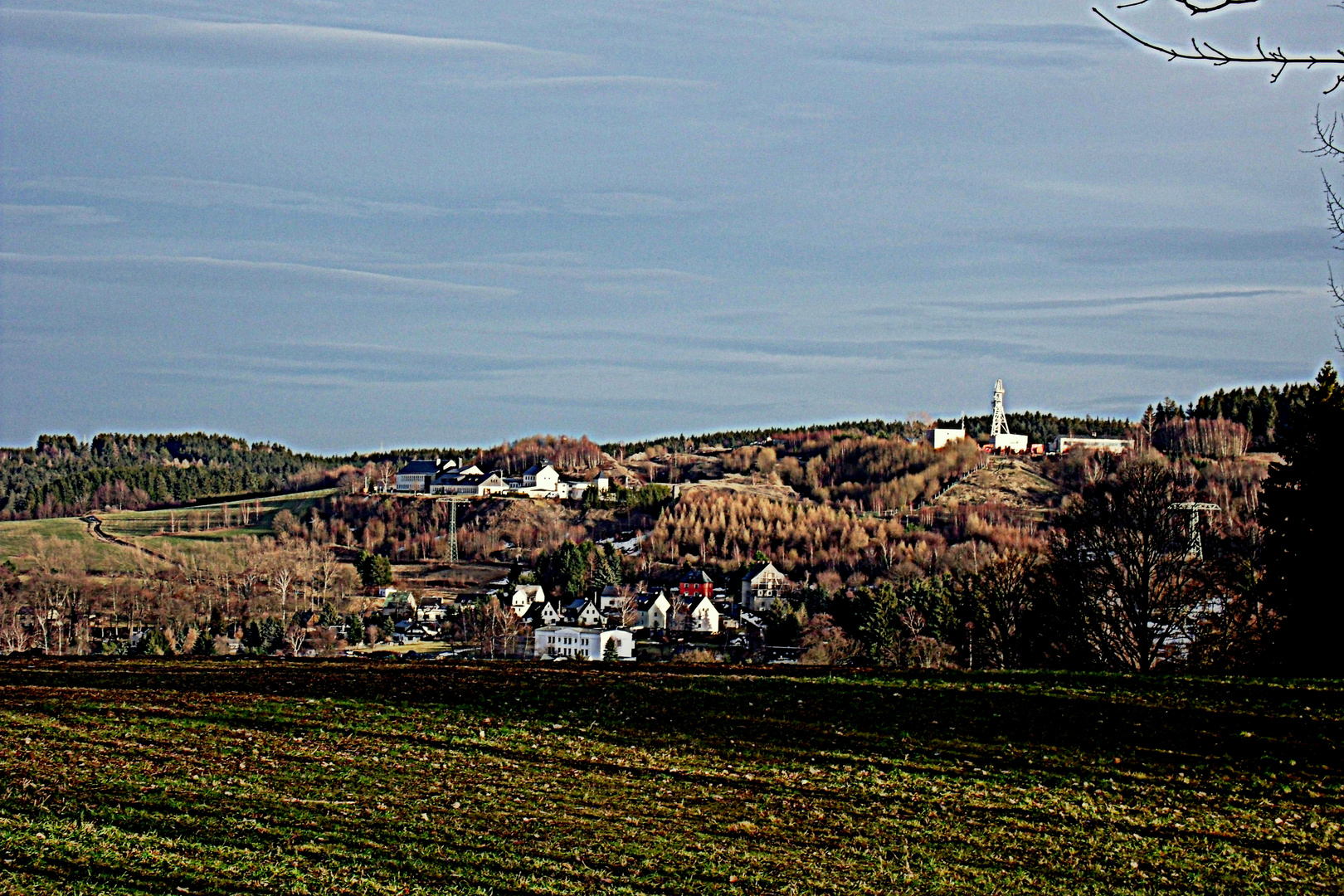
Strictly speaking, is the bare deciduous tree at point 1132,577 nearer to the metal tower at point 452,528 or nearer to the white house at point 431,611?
the white house at point 431,611

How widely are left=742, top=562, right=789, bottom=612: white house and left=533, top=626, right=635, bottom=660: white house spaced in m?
33.1

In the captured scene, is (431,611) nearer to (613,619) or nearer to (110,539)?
(613,619)

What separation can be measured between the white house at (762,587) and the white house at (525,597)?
52.3ft

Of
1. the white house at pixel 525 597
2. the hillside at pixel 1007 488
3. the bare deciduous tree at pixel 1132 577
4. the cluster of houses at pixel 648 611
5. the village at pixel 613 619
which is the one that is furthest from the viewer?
the hillside at pixel 1007 488

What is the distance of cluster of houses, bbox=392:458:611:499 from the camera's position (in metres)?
148

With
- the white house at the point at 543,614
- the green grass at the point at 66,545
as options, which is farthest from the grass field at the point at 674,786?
the green grass at the point at 66,545

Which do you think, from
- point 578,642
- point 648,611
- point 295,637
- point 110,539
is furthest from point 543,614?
point 110,539

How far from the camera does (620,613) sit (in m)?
84.9

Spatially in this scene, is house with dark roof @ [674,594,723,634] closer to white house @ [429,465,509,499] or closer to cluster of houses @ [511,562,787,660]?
cluster of houses @ [511,562,787,660]

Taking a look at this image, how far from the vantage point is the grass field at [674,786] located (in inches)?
430

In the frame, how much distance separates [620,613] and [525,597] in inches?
289

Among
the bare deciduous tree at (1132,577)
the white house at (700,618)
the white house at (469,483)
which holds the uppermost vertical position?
the white house at (469,483)

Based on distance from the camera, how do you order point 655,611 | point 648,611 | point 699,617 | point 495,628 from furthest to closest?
point 648,611
point 655,611
point 699,617
point 495,628

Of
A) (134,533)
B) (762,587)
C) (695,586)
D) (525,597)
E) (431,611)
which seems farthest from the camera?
(134,533)
